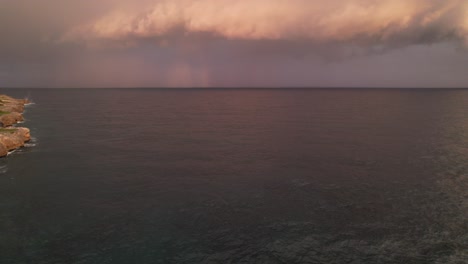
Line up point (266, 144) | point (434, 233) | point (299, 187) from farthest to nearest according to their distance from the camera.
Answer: point (266, 144), point (299, 187), point (434, 233)

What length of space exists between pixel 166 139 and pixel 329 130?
41510 mm

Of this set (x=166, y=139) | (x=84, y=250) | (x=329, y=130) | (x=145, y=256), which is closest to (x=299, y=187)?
(x=145, y=256)

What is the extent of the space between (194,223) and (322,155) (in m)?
31.7

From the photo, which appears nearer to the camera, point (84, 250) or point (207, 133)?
point (84, 250)

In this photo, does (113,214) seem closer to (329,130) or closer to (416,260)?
(416,260)

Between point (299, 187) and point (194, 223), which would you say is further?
point (299, 187)

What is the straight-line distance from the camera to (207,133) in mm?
77750

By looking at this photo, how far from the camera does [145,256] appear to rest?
23.3 metres

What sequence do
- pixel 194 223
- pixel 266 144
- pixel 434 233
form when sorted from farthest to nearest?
pixel 266 144 → pixel 194 223 → pixel 434 233

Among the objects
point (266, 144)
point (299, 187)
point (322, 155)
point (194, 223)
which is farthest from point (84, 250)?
point (266, 144)

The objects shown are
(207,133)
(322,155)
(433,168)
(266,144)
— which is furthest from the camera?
(207,133)

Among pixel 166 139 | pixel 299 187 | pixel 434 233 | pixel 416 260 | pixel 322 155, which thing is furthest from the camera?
pixel 166 139

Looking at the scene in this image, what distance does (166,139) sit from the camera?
230 feet

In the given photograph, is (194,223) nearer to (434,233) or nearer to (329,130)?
(434,233)
